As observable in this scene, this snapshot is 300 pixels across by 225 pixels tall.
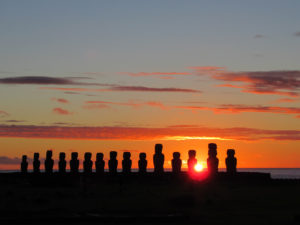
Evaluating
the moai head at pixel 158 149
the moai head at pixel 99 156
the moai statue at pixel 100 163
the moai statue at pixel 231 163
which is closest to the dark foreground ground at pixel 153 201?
the moai statue at pixel 231 163

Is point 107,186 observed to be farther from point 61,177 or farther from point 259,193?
point 259,193

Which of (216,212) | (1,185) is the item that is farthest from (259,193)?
(1,185)

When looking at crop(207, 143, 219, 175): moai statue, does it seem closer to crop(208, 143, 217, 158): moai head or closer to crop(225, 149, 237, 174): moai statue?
crop(208, 143, 217, 158): moai head

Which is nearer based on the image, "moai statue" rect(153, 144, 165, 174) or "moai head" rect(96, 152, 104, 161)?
"moai statue" rect(153, 144, 165, 174)

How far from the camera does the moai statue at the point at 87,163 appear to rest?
1780 inches

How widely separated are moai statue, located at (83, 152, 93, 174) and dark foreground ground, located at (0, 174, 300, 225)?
398cm

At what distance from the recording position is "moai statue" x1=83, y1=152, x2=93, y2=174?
148 ft

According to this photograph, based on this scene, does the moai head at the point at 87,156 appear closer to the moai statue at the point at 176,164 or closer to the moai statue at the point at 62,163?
the moai statue at the point at 62,163

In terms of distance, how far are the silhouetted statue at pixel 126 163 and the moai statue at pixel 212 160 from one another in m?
5.35

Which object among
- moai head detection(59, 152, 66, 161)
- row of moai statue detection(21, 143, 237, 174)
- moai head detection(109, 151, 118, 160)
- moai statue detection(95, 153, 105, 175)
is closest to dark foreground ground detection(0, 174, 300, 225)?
row of moai statue detection(21, 143, 237, 174)

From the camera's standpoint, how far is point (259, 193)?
31172 mm

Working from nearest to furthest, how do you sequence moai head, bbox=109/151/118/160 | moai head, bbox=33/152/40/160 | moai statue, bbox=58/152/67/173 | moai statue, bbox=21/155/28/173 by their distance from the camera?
1. moai head, bbox=109/151/118/160
2. moai statue, bbox=58/152/67/173
3. moai head, bbox=33/152/40/160
4. moai statue, bbox=21/155/28/173

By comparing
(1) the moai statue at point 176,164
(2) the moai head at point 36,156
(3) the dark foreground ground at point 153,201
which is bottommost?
(3) the dark foreground ground at point 153,201

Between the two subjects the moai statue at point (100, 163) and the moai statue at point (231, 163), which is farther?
the moai statue at point (100, 163)
